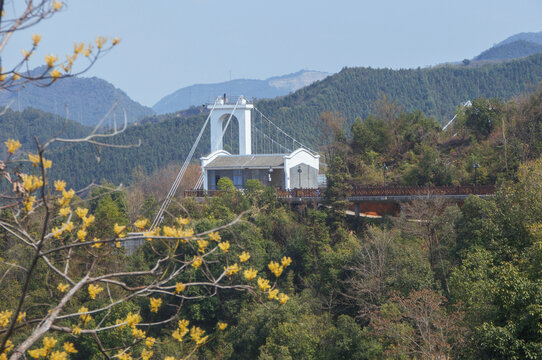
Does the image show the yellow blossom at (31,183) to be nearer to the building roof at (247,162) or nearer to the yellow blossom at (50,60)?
the yellow blossom at (50,60)

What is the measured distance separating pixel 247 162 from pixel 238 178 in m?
0.70

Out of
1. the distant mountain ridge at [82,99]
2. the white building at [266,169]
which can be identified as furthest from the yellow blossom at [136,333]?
the distant mountain ridge at [82,99]

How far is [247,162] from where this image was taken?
23.8 metres

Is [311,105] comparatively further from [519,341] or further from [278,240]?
[519,341]

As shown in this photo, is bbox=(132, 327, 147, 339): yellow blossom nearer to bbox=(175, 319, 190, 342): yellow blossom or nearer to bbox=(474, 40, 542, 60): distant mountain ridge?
bbox=(175, 319, 190, 342): yellow blossom

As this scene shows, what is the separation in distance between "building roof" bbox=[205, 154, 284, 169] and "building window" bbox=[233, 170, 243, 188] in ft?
0.99

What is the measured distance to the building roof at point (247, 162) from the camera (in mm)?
23281

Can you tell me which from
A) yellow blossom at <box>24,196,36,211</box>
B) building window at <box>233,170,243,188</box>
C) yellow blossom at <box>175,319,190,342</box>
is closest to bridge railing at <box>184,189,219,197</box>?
building window at <box>233,170,243,188</box>

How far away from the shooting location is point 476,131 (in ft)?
73.2

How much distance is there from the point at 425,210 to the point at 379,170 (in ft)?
18.3

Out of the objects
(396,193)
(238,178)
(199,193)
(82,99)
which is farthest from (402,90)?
(82,99)

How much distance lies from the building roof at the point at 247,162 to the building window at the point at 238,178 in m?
0.30

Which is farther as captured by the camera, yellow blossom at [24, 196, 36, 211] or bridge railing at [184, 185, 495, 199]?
bridge railing at [184, 185, 495, 199]

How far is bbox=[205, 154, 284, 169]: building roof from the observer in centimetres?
2328
